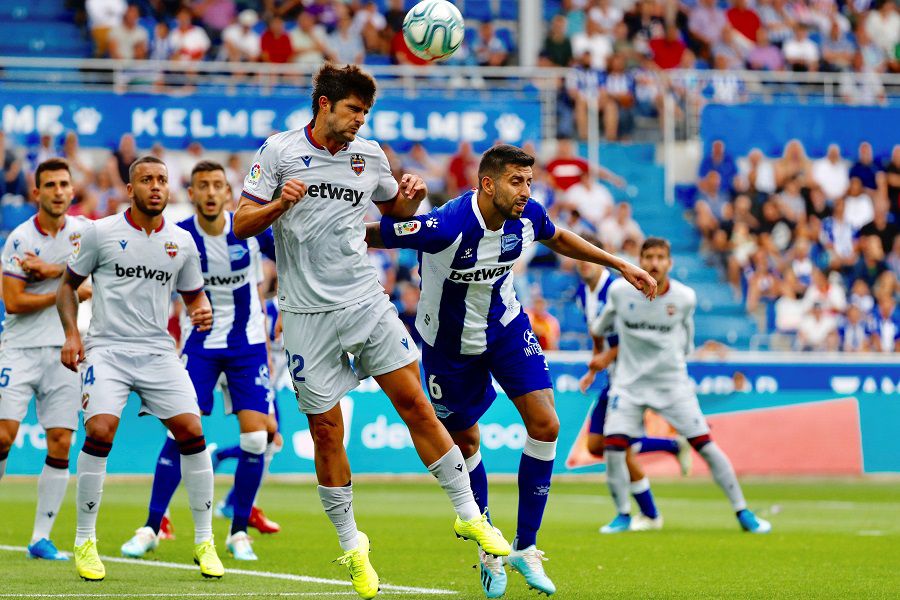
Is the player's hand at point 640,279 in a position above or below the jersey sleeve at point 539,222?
below

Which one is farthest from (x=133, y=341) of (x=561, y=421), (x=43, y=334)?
(x=561, y=421)

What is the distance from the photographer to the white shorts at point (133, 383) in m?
9.14

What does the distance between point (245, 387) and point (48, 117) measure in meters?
13.6

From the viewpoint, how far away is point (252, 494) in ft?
35.5

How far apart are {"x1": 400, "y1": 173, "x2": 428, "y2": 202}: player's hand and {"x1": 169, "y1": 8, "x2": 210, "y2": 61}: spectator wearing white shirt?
17.1 meters

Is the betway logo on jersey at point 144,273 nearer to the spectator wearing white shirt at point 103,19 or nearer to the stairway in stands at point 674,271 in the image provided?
the stairway in stands at point 674,271

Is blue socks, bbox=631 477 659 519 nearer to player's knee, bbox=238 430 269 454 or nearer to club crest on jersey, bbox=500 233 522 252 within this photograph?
player's knee, bbox=238 430 269 454

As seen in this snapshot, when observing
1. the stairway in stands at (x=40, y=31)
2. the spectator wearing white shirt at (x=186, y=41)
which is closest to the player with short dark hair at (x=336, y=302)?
the spectator wearing white shirt at (x=186, y=41)

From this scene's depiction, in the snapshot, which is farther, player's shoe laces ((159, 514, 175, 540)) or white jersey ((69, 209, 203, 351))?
player's shoe laces ((159, 514, 175, 540))

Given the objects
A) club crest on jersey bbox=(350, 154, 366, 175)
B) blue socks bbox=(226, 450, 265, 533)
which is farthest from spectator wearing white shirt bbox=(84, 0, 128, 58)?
club crest on jersey bbox=(350, 154, 366, 175)

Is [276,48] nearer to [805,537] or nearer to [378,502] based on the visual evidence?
[378,502]

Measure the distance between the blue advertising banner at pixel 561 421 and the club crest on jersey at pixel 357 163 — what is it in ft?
33.8

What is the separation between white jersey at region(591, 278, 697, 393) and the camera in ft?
43.5

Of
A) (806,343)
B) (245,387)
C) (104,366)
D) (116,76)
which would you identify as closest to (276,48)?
(116,76)
